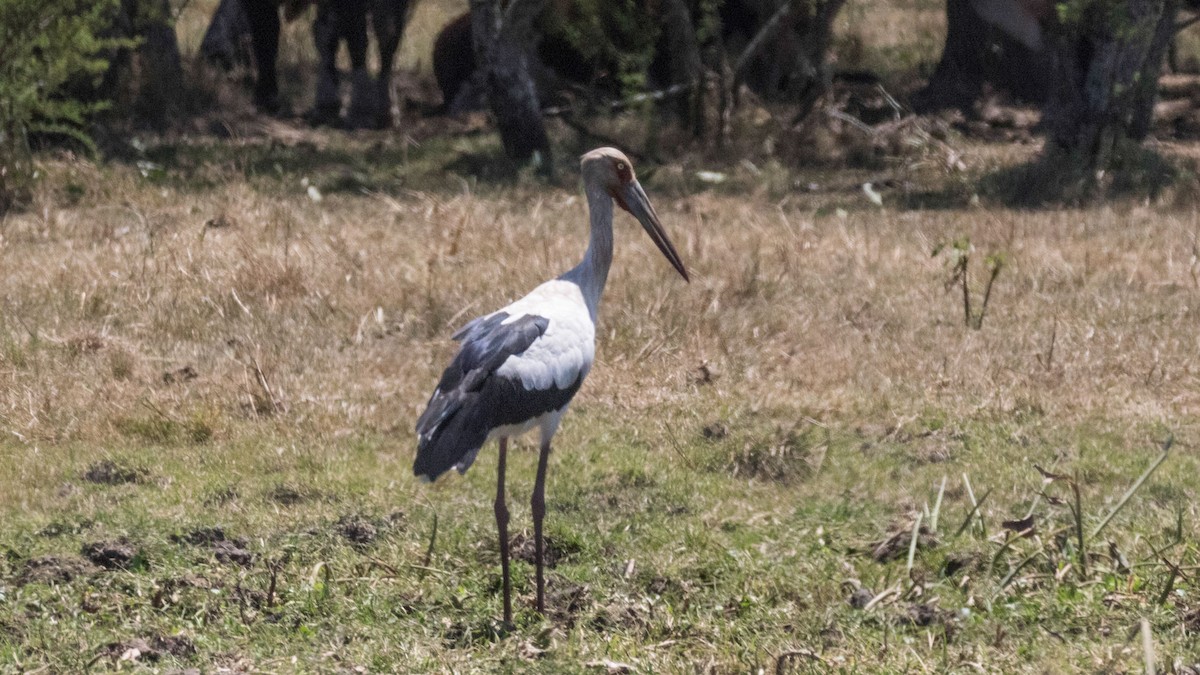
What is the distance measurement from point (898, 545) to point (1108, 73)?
7.47m

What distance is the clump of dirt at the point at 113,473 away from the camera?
5.98m

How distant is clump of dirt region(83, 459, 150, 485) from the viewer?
19.6ft

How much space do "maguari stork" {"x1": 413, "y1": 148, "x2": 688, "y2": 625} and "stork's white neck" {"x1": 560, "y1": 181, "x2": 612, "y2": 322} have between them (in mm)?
56

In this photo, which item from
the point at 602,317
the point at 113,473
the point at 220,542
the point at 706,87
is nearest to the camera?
the point at 220,542

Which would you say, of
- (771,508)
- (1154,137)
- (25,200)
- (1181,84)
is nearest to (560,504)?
(771,508)

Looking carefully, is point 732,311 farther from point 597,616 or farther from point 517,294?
point 597,616

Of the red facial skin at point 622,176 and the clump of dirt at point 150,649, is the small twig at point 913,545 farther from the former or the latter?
the clump of dirt at point 150,649

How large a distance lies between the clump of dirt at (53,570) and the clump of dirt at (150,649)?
55 centimetres

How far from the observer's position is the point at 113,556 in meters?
5.03

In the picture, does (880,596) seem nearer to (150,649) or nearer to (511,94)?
(150,649)

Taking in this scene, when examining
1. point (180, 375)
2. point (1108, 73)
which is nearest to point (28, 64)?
point (180, 375)

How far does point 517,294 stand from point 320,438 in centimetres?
186

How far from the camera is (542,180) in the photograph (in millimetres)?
11883

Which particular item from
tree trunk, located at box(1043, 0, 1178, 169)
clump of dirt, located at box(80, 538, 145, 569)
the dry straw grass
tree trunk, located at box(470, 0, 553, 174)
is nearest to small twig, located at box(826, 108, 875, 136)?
tree trunk, located at box(1043, 0, 1178, 169)
